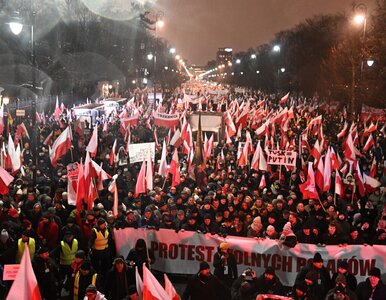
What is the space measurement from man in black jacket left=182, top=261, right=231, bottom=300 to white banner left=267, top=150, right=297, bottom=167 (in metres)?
8.30

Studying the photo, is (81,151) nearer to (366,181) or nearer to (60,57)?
(366,181)

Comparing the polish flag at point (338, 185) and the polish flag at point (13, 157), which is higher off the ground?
the polish flag at point (13, 157)

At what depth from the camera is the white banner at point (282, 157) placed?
15664 mm

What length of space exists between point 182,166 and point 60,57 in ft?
110

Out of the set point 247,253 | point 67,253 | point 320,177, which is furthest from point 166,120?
point 67,253

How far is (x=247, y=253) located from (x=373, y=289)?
2518mm

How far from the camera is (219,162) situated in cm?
1856

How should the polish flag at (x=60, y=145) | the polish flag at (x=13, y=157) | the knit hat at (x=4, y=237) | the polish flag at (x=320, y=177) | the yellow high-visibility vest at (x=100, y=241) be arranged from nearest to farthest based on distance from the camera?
1. the knit hat at (x=4, y=237)
2. the yellow high-visibility vest at (x=100, y=241)
3. the polish flag at (x=320, y=177)
4. the polish flag at (x=13, y=157)
5. the polish flag at (x=60, y=145)

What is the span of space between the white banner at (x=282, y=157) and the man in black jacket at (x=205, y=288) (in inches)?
327

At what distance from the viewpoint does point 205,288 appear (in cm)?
775

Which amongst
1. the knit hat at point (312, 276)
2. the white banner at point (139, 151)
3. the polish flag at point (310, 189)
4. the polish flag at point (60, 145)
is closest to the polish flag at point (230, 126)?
the white banner at point (139, 151)

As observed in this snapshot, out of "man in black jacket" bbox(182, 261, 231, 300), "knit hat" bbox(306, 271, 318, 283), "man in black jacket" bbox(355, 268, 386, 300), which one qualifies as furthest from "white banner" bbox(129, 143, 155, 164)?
"man in black jacket" bbox(355, 268, 386, 300)

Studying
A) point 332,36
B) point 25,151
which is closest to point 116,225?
point 25,151

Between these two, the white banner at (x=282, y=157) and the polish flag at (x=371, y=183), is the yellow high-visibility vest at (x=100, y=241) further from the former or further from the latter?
the polish flag at (x=371, y=183)
